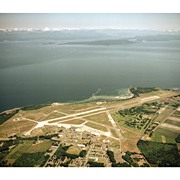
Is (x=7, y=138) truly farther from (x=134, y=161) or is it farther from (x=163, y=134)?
(x=163, y=134)

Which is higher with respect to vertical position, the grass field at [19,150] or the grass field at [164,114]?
the grass field at [164,114]

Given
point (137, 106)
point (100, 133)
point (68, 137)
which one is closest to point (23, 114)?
→ point (68, 137)

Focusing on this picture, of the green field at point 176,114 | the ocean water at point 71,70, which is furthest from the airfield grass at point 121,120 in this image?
the ocean water at point 71,70

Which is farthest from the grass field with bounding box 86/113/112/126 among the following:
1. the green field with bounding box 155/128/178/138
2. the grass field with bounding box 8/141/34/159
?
the grass field with bounding box 8/141/34/159

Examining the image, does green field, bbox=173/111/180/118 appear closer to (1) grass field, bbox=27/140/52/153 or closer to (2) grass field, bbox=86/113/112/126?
(2) grass field, bbox=86/113/112/126

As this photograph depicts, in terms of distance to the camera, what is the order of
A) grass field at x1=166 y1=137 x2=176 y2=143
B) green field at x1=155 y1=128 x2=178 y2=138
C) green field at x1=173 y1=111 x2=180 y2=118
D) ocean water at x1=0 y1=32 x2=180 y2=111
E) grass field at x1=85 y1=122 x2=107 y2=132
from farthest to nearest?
ocean water at x1=0 y1=32 x2=180 y2=111 < green field at x1=173 y1=111 x2=180 y2=118 < grass field at x1=85 y1=122 x2=107 y2=132 < green field at x1=155 y1=128 x2=178 y2=138 < grass field at x1=166 y1=137 x2=176 y2=143

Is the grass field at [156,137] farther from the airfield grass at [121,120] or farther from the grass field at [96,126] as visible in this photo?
the grass field at [96,126]
